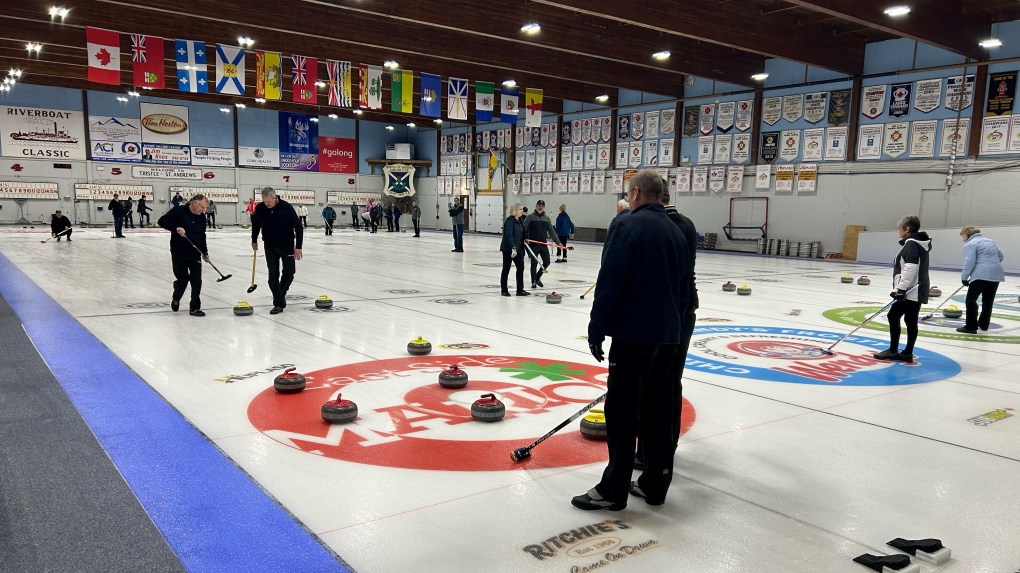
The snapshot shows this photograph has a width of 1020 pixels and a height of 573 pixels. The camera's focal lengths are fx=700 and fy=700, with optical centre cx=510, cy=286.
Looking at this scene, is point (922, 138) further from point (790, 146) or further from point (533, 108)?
point (533, 108)

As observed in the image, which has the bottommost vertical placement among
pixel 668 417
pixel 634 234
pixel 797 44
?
pixel 668 417

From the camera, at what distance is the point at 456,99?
81.4 feet

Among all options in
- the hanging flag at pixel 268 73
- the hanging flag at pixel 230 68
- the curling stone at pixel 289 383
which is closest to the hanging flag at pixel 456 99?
the hanging flag at pixel 268 73

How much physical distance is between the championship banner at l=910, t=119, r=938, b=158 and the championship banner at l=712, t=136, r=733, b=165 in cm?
686

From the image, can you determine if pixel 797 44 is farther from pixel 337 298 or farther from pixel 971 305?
pixel 337 298

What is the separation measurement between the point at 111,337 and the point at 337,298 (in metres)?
4.20

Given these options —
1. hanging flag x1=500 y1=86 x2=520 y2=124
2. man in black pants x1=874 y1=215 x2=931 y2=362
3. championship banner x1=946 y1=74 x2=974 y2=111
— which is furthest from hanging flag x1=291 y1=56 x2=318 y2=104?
championship banner x1=946 y1=74 x2=974 y2=111

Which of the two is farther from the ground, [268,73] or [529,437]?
[268,73]

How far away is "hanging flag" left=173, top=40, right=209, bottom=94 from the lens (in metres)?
19.7

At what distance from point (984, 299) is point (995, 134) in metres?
14.9

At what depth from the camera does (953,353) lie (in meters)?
8.28

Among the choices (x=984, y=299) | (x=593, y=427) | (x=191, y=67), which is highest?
(x=191, y=67)

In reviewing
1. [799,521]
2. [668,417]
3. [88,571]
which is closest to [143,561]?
[88,571]

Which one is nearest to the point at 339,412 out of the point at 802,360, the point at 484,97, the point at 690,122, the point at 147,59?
the point at 802,360
